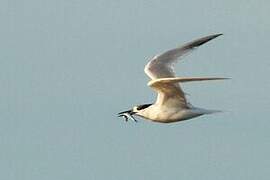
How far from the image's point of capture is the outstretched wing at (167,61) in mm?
30805

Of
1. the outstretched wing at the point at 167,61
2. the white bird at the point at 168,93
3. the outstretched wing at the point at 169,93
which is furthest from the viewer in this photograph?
the outstretched wing at the point at 167,61

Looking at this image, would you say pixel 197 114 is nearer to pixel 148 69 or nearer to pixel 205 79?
pixel 148 69

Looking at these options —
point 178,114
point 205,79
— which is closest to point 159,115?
point 178,114

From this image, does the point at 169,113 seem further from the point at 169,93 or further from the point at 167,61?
the point at 167,61

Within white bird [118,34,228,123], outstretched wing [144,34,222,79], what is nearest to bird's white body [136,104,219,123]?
white bird [118,34,228,123]

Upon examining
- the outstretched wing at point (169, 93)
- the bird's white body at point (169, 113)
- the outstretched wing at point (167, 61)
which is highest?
the outstretched wing at point (167, 61)

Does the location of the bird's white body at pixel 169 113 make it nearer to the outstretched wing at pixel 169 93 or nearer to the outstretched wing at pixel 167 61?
the outstretched wing at pixel 169 93

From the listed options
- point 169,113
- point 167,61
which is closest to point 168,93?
point 169,113

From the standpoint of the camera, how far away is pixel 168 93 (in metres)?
29.8

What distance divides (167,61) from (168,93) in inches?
57.0

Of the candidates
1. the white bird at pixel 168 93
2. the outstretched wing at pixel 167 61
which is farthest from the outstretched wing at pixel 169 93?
the outstretched wing at pixel 167 61

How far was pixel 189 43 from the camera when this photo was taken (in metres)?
31.0

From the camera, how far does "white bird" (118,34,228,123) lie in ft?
96.8

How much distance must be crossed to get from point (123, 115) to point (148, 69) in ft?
6.00
